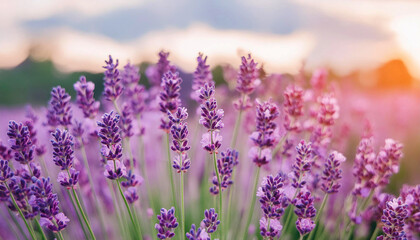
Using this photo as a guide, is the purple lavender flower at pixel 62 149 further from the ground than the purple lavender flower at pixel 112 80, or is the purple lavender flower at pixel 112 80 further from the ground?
the purple lavender flower at pixel 112 80

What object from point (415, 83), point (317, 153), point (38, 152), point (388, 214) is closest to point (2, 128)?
point (38, 152)

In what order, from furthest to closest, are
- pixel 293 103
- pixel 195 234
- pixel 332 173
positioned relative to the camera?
pixel 293 103 → pixel 332 173 → pixel 195 234

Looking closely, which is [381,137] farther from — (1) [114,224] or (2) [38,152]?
(2) [38,152]

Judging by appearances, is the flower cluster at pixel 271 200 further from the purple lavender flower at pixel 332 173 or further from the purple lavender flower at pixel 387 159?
the purple lavender flower at pixel 387 159

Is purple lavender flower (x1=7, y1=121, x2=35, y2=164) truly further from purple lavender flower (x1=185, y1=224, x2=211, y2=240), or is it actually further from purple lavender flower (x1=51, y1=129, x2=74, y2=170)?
purple lavender flower (x1=185, y1=224, x2=211, y2=240)

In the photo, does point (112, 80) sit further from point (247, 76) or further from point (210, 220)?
point (210, 220)

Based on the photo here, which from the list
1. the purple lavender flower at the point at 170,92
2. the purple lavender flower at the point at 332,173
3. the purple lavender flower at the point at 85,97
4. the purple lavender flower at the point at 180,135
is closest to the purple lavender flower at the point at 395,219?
the purple lavender flower at the point at 332,173

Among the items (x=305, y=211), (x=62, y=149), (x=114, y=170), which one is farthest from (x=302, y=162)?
(x=62, y=149)

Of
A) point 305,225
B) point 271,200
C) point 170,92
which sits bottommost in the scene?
point 305,225
